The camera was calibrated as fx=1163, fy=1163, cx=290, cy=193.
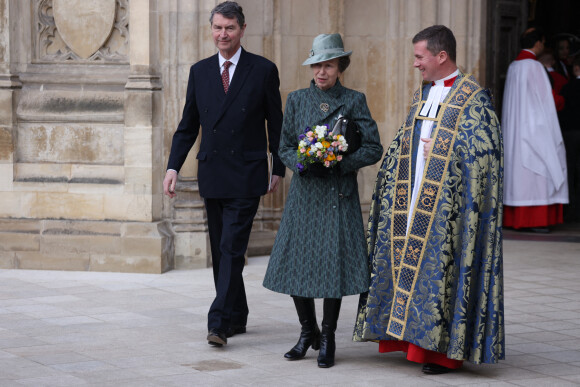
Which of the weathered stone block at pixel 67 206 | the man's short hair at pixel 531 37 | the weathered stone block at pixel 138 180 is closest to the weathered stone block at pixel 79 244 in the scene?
the weathered stone block at pixel 67 206

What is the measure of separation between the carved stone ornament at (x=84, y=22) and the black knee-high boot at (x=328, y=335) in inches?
164

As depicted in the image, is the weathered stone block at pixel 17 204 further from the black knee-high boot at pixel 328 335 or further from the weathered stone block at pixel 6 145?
the black knee-high boot at pixel 328 335

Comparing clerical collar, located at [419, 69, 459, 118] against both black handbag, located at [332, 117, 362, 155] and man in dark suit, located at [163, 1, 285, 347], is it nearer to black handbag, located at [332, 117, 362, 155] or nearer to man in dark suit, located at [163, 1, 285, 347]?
black handbag, located at [332, 117, 362, 155]

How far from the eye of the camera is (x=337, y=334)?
6.99 metres

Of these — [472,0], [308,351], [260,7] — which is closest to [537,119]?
[472,0]

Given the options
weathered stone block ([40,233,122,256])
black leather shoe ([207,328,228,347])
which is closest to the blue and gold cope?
black leather shoe ([207,328,228,347])

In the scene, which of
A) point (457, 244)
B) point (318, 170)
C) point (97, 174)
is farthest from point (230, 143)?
point (97, 174)

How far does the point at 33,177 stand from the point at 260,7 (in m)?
2.48

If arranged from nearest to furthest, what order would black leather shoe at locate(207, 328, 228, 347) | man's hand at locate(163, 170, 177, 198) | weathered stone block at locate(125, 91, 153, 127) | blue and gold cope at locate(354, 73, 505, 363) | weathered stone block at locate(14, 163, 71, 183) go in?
blue and gold cope at locate(354, 73, 505, 363) < black leather shoe at locate(207, 328, 228, 347) < man's hand at locate(163, 170, 177, 198) < weathered stone block at locate(125, 91, 153, 127) < weathered stone block at locate(14, 163, 71, 183)

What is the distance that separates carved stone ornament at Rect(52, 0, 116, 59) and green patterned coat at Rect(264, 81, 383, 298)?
11.9 feet

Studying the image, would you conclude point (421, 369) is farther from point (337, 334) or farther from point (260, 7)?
point (260, 7)

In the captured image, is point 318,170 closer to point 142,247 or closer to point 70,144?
point 142,247

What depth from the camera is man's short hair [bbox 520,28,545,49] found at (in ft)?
39.3

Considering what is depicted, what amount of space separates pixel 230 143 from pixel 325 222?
0.97 meters
